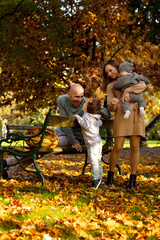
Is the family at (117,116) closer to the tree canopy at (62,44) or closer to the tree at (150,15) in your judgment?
the tree canopy at (62,44)

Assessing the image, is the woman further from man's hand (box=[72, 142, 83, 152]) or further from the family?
man's hand (box=[72, 142, 83, 152])

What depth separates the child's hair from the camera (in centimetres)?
435

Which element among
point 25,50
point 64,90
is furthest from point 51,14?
point 64,90

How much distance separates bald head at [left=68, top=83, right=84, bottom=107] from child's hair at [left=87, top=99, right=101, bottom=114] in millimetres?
→ 384

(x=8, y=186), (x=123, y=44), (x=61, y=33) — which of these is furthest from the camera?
(x=123, y=44)

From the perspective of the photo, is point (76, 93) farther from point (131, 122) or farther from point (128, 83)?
point (131, 122)

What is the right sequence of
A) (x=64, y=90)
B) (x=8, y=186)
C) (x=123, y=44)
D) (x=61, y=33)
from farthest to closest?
1. (x=123, y=44)
2. (x=64, y=90)
3. (x=61, y=33)
4. (x=8, y=186)

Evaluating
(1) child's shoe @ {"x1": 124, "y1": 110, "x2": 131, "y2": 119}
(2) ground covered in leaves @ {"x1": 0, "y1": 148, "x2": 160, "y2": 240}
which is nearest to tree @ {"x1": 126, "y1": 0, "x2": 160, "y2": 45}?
(1) child's shoe @ {"x1": 124, "y1": 110, "x2": 131, "y2": 119}

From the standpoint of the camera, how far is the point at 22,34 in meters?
9.97

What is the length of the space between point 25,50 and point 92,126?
513cm

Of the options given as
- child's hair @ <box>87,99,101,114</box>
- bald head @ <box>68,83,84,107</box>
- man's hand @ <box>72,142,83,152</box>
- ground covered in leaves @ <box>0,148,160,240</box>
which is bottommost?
ground covered in leaves @ <box>0,148,160,240</box>

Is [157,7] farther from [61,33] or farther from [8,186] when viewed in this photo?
[8,186]

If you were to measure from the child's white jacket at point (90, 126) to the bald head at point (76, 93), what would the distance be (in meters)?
0.42

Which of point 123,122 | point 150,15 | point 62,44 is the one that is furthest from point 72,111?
point 150,15
